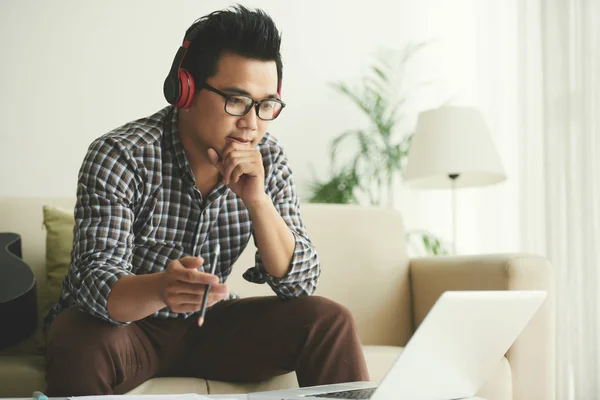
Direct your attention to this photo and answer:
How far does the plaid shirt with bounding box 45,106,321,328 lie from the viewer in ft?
4.51

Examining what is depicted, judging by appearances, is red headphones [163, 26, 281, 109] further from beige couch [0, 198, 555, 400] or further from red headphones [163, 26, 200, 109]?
beige couch [0, 198, 555, 400]

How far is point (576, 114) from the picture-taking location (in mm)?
3053

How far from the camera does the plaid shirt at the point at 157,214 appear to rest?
138cm

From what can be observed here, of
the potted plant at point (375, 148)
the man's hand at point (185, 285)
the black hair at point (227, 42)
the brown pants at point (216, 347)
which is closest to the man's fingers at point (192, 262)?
the man's hand at point (185, 285)

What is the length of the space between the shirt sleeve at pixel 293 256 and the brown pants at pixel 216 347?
0.03m

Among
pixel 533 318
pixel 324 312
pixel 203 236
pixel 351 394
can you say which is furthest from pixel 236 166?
pixel 533 318

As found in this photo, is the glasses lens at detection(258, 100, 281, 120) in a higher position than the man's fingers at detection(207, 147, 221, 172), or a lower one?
higher

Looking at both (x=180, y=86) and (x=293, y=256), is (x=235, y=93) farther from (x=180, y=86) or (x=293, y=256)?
(x=293, y=256)

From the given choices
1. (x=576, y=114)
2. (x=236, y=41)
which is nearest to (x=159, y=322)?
(x=236, y=41)

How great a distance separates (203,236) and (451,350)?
0.76 m

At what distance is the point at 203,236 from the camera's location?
5.15 feet

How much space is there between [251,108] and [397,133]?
2365 millimetres

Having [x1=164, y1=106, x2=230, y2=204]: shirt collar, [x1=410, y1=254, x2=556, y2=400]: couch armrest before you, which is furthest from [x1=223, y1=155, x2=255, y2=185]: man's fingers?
[x1=410, y1=254, x2=556, y2=400]: couch armrest

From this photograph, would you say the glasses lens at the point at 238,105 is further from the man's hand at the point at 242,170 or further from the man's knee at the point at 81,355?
the man's knee at the point at 81,355
